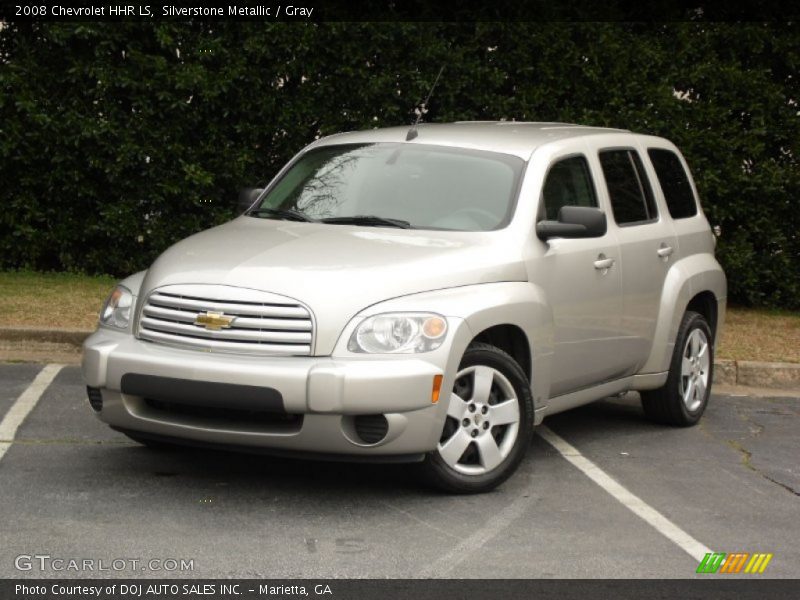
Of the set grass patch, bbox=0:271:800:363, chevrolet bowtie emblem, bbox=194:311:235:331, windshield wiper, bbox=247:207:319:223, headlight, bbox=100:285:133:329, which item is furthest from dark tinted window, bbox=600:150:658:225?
headlight, bbox=100:285:133:329

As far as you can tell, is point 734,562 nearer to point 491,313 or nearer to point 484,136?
point 491,313

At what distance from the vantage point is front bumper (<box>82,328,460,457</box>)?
6.05m

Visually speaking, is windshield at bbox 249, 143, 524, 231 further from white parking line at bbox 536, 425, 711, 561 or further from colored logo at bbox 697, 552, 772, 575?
colored logo at bbox 697, 552, 772, 575

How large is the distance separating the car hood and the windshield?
20 centimetres

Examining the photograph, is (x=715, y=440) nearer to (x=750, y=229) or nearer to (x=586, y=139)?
(x=586, y=139)

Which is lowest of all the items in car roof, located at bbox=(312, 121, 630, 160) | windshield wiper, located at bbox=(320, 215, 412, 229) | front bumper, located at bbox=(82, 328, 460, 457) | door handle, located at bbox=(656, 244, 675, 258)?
front bumper, located at bbox=(82, 328, 460, 457)

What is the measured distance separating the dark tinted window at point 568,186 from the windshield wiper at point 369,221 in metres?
0.79

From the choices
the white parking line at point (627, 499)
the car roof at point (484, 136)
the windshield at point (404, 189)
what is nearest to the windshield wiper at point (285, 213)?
the windshield at point (404, 189)

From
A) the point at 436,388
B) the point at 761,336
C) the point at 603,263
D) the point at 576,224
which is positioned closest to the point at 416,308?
the point at 436,388

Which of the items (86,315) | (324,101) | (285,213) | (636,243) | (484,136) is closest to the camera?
(285,213)

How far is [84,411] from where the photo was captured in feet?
27.5

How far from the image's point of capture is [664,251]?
830cm

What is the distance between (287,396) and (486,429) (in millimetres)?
1104

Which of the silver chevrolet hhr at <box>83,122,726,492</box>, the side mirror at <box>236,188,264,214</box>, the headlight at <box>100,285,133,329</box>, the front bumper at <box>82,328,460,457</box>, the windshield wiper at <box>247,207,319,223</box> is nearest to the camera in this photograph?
the front bumper at <box>82,328,460,457</box>
